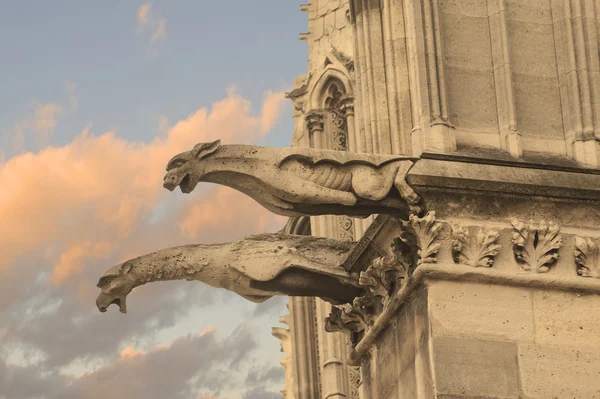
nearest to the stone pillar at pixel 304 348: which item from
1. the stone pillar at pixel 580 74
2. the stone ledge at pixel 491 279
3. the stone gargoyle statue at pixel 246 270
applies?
the stone gargoyle statue at pixel 246 270

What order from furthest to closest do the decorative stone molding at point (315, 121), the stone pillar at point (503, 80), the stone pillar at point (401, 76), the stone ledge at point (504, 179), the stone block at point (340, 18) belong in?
the decorative stone molding at point (315, 121)
the stone block at point (340, 18)
the stone pillar at point (503, 80)
the stone pillar at point (401, 76)
the stone ledge at point (504, 179)

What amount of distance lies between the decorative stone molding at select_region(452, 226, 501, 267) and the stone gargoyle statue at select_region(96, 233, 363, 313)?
140 centimetres

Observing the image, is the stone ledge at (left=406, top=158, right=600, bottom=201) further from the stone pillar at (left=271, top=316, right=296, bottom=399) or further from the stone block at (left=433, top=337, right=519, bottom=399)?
the stone pillar at (left=271, top=316, right=296, bottom=399)

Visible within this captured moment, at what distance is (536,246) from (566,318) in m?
0.61

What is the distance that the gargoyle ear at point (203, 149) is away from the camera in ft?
53.1

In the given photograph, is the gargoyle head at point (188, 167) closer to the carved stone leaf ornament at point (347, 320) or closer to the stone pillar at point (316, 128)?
the carved stone leaf ornament at point (347, 320)

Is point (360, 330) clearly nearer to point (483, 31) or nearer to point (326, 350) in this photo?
point (483, 31)

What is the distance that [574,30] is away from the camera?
57.3 feet

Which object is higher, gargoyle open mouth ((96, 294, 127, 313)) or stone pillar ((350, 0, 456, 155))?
stone pillar ((350, 0, 456, 155))

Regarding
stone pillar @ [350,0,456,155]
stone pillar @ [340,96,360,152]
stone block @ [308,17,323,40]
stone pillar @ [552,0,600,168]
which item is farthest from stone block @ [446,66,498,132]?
stone block @ [308,17,323,40]

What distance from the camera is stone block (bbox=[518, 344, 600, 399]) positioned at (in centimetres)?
1588

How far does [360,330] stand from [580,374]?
2.32m

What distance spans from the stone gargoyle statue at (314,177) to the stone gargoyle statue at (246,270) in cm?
79

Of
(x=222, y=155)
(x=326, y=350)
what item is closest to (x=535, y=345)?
(x=222, y=155)
